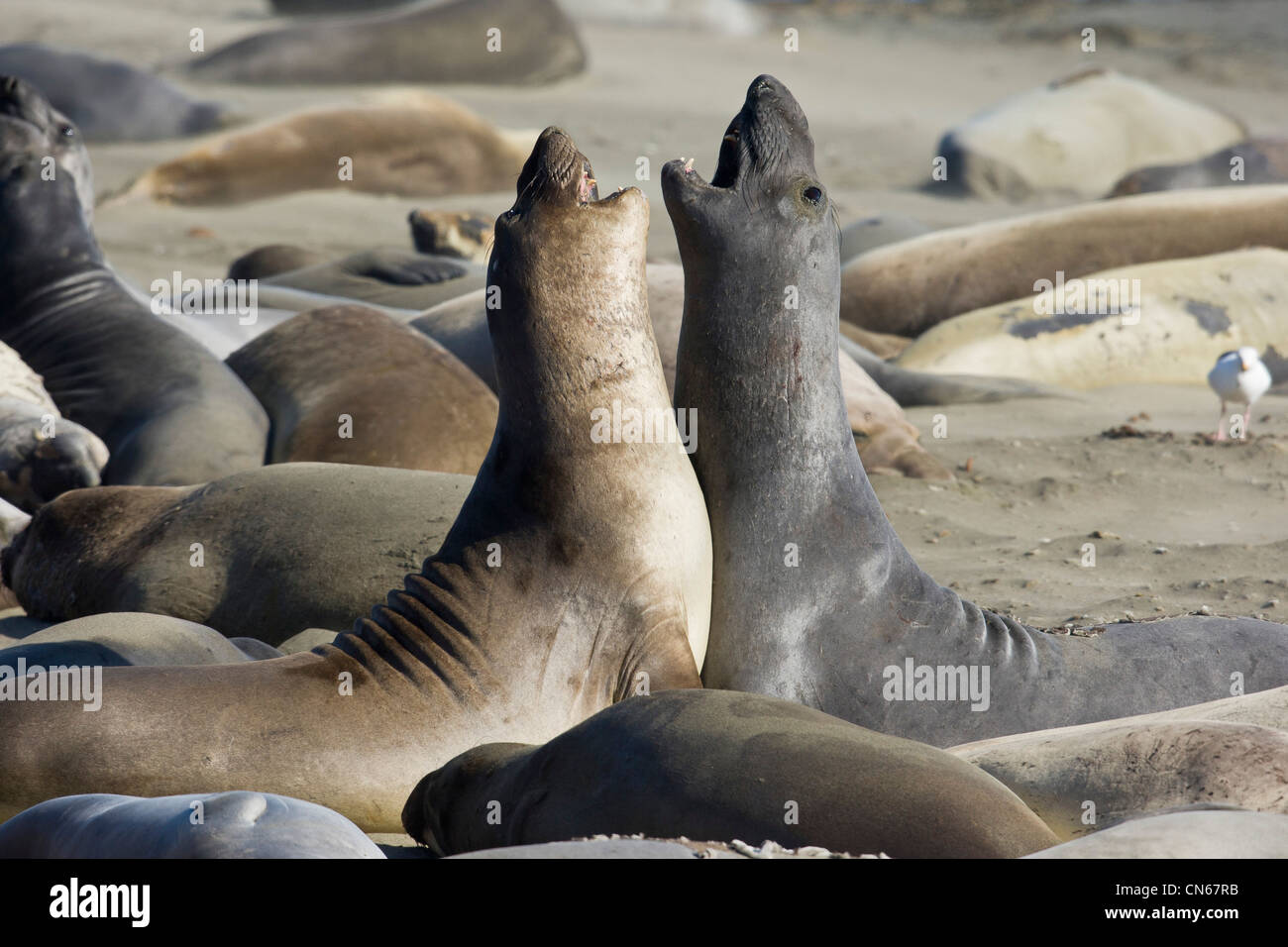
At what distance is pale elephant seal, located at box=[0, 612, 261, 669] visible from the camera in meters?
3.51

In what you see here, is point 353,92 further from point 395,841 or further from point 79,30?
point 395,841

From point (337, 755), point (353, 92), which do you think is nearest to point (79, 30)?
point (353, 92)

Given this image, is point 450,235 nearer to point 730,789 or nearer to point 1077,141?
point 1077,141

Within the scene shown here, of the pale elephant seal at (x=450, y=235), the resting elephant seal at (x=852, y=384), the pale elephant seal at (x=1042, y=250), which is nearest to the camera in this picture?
the resting elephant seal at (x=852, y=384)

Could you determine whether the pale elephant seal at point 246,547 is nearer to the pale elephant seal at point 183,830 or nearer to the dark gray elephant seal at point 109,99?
the pale elephant seal at point 183,830

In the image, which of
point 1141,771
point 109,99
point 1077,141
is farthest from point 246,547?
point 1077,141

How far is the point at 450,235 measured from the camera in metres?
8.80

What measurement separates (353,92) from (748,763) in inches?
508

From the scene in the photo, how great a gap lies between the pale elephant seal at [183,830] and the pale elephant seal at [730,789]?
37 cm

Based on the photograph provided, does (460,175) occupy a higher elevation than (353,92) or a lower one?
lower

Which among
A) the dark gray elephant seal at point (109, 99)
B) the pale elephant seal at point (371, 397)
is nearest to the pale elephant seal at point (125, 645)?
the pale elephant seal at point (371, 397)

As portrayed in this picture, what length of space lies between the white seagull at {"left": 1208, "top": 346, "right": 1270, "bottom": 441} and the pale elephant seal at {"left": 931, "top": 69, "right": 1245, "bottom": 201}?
22.4 feet

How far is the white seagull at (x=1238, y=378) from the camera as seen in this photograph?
20.0ft

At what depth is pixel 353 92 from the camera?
48.1 feet
